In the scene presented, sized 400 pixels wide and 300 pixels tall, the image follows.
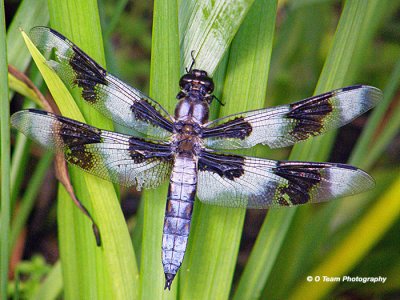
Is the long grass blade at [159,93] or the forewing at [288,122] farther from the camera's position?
the forewing at [288,122]

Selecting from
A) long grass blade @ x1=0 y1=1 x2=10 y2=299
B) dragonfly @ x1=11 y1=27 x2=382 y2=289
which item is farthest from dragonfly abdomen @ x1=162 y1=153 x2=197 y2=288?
long grass blade @ x1=0 y1=1 x2=10 y2=299

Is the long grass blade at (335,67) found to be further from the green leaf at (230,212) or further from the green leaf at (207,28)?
the green leaf at (207,28)

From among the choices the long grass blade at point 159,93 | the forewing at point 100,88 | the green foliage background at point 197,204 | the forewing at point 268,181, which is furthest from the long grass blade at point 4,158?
the forewing at point 268,181

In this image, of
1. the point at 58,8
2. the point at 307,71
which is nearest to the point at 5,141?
the point at 58,8

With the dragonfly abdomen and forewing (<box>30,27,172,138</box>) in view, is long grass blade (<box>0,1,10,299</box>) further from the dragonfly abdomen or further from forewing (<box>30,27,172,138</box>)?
the dragonfly abdomen

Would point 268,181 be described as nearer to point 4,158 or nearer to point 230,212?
point 230,212

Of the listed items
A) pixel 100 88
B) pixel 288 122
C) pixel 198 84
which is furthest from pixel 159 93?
pixel 288 122

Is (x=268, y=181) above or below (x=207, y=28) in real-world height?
below
